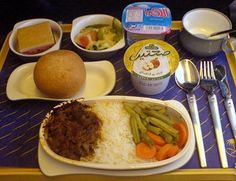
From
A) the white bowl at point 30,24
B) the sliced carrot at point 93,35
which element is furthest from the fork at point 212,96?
the white bowl at point 30,24

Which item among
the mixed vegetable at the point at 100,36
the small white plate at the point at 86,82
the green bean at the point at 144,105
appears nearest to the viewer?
the green bean at the point at 144,105

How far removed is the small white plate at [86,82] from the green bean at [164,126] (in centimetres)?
21

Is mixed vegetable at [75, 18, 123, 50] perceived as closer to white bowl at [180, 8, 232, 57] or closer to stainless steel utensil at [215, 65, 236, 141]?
white bowl at [180, 8, 232, 57]

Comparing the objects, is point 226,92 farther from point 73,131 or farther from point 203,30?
point 73,131

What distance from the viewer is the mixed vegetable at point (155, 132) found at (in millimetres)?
901

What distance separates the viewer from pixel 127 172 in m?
0.88

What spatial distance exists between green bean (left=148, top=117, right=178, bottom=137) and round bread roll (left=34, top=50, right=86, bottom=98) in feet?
1.00

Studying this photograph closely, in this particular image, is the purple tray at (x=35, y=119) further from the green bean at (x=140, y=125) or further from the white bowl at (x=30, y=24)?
the green bean at (x=140, y=125)

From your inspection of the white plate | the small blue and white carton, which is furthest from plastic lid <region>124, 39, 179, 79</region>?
the white plate

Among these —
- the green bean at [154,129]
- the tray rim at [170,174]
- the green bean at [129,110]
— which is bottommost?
the tray rim at [170,174]

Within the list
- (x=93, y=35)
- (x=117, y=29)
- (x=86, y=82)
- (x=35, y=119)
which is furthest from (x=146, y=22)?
(x=35, y=119)

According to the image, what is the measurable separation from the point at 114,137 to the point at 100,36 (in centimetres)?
49

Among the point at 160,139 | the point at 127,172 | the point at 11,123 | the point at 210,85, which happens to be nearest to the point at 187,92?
the point at 210,85

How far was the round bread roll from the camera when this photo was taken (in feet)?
3.34
